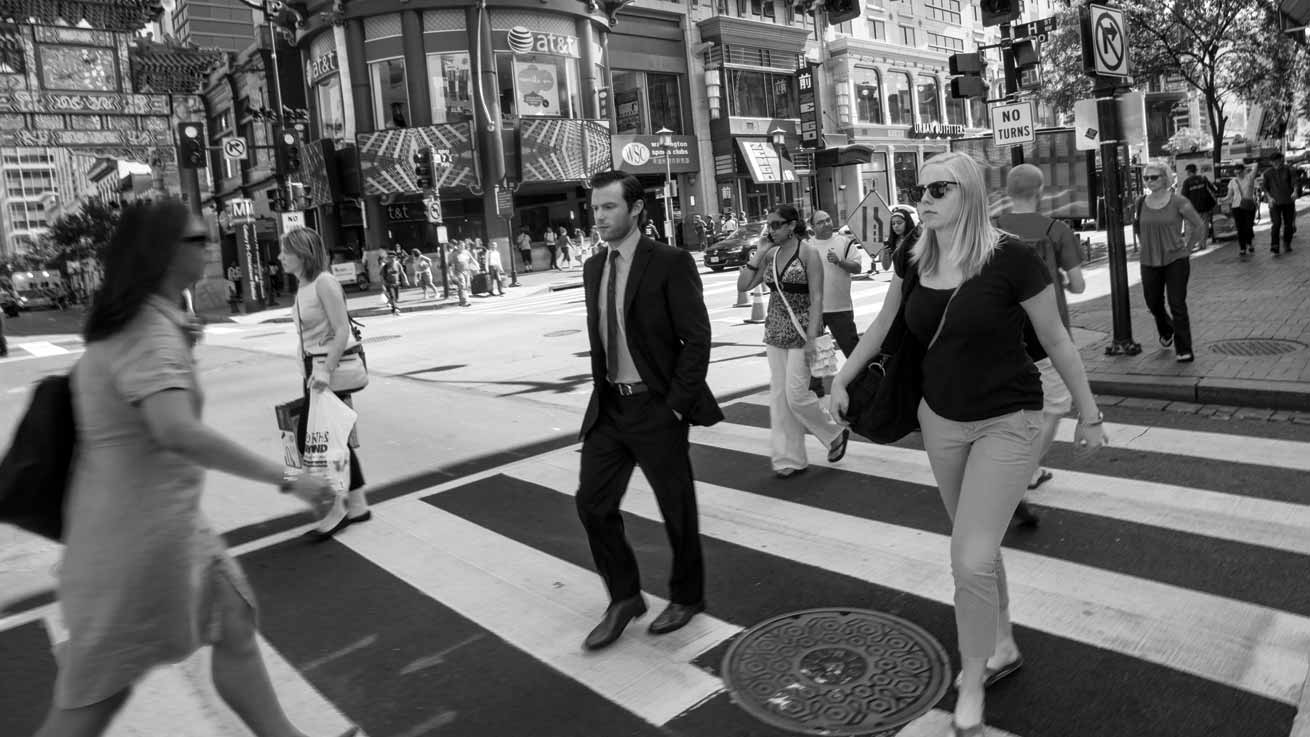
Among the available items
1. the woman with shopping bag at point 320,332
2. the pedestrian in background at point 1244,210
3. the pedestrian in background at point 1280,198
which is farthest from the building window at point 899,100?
the woman with shopping bag at point 320,332

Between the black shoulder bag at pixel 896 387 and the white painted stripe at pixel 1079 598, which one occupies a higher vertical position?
the black shoulder bag at pixel 896 387

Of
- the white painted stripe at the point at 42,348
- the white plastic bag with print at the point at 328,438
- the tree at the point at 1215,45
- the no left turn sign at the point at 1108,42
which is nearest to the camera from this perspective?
the white plastic bag with print at the point at 328,438

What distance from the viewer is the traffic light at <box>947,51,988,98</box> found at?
14.0 metres

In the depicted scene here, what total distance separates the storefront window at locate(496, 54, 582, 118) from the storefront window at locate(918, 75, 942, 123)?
2624cm

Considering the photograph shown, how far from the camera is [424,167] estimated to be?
27656 mm

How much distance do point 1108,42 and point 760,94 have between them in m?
38.0

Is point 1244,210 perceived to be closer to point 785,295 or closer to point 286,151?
point 785,295

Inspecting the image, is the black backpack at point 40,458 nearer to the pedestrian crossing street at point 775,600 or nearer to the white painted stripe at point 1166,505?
the pedestrian crossing street at point 775,600

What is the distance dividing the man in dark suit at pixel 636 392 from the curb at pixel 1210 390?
5363 millimetres

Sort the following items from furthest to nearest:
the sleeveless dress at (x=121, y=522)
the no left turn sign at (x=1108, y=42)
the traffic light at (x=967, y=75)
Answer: the traffic light at (x=967, y=75) → the no left turn sign at (x=1108, y=42) → the sleeveless dress at (x=121, y=522)

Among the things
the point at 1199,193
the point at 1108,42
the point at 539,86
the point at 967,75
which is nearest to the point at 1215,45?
the point at 1199,193

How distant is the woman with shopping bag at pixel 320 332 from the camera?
223 inches

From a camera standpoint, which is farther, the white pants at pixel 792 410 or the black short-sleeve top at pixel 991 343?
the white pants at pixel 792 410

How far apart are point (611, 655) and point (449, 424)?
18.0ft
